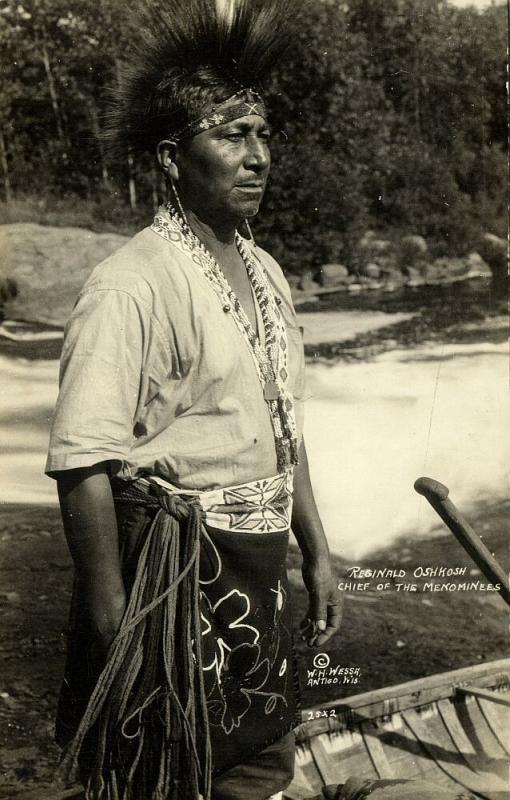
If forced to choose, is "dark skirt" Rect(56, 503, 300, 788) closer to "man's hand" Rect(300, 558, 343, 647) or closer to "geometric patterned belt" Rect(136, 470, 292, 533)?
"geometric patterned belt" Rect(136, 470, 292, 533)

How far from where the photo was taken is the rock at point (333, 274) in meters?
3.36

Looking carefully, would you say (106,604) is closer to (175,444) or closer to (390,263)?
(175,444)

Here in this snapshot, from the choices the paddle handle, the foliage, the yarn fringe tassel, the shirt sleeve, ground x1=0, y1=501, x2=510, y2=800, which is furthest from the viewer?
ground x1=0, y1=501, x2=510, y2=800

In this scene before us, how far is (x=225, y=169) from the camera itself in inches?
73.7

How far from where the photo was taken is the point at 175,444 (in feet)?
5.93

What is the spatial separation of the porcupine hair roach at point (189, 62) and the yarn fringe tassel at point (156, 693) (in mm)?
836

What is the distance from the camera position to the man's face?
187cm

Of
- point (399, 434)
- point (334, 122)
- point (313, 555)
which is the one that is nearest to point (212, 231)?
point (313, 555)

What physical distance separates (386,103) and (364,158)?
21 centimetres

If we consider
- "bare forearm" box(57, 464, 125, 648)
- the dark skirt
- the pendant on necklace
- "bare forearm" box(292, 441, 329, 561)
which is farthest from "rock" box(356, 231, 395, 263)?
"bare forearm" box(57, 464, 125, 648)

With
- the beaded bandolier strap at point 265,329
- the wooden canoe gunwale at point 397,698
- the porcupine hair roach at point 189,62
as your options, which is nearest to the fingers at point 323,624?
the beaded bandolier strap at point 265,329

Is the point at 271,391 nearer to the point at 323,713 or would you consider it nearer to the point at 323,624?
the point at 323,624

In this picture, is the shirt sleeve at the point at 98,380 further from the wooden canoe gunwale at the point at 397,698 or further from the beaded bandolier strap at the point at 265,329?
the wooden canoe gunwale at the point at 397,698

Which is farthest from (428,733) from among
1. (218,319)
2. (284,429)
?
(218,319)
